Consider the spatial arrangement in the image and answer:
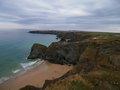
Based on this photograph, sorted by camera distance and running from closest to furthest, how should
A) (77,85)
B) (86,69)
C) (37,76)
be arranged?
(77,85) → (86,69) → (37,76)

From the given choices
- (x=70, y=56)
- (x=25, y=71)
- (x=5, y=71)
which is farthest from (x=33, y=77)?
(x=70, y=56)

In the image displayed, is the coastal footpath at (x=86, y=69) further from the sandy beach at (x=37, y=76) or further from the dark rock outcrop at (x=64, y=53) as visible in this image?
the sandy beach at (x=37, y=76)

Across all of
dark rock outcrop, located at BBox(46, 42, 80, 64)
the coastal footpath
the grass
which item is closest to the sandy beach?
dark rock outcrop, located at BBox(46, 42, 80, 64)

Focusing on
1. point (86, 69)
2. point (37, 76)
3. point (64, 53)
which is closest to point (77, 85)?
point (86, 69)

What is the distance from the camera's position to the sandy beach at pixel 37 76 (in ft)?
125

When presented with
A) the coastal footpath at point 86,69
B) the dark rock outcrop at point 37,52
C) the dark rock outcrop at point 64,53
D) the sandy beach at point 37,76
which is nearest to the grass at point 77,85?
the coastal footpath at point 86,69

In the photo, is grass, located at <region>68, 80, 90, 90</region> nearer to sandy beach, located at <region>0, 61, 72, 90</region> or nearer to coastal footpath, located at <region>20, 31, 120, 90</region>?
coastal footpath, located at <region>20, 31, 120, 90</region>

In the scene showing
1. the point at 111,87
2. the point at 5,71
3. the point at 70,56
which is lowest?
the point at 5,71

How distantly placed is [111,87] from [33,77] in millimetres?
27742

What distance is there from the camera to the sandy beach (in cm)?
3813

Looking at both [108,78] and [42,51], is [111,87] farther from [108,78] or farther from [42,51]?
[42,51]

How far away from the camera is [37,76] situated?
44.4m

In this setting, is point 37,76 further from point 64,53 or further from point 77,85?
point 77,85

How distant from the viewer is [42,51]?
217ft
